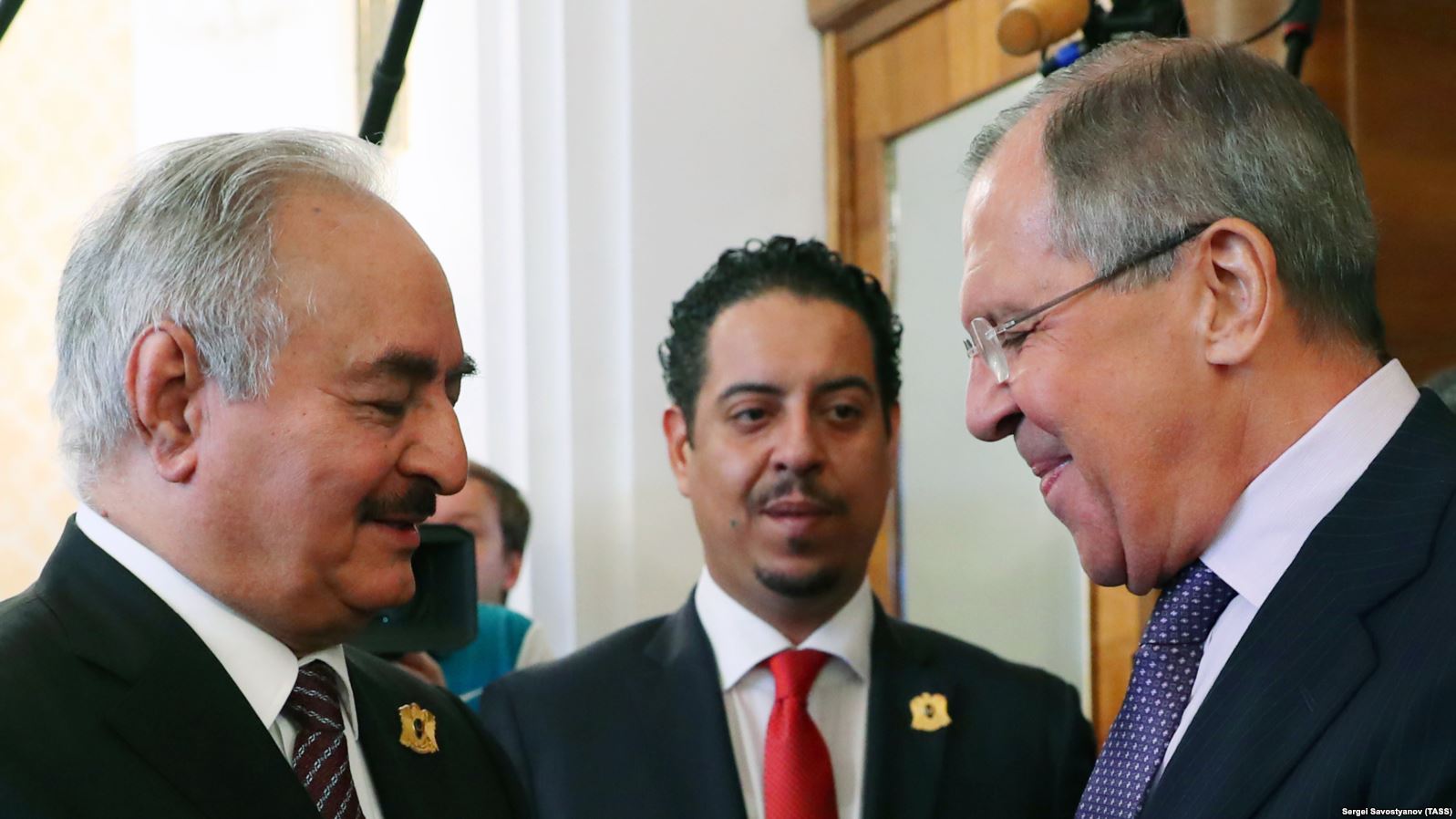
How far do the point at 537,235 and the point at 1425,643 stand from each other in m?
→ 2.28

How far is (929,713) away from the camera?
2182 mm

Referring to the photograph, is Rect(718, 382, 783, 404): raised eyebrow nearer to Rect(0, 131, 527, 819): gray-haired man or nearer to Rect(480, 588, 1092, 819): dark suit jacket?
Rect(480, 588, 1092, 819): dark suit jacket

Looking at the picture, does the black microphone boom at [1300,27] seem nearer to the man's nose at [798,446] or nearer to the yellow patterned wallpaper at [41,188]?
the man's nose at [798,446]

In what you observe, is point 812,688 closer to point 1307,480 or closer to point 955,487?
point 1307,480

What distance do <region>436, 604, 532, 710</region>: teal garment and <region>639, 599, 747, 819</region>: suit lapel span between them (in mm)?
584

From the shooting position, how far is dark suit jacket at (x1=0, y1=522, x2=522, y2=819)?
1.29 m

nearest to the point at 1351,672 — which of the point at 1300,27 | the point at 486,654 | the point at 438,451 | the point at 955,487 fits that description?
the point at 438,451

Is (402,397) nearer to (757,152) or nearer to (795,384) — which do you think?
(795,384)

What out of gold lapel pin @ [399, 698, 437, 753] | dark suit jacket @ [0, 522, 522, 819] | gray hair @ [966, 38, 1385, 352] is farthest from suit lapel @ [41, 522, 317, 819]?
gray hair @ [966, 38, 1385, 352]

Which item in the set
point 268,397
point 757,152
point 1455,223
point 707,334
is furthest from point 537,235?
point 268,397

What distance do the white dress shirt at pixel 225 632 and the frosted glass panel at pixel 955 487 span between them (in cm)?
174

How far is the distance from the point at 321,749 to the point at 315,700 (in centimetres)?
5

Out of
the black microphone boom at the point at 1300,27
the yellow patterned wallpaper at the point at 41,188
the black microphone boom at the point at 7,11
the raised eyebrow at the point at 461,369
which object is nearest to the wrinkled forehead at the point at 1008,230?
the raised eyebrow at the point at 461,369

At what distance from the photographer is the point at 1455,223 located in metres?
2.46
